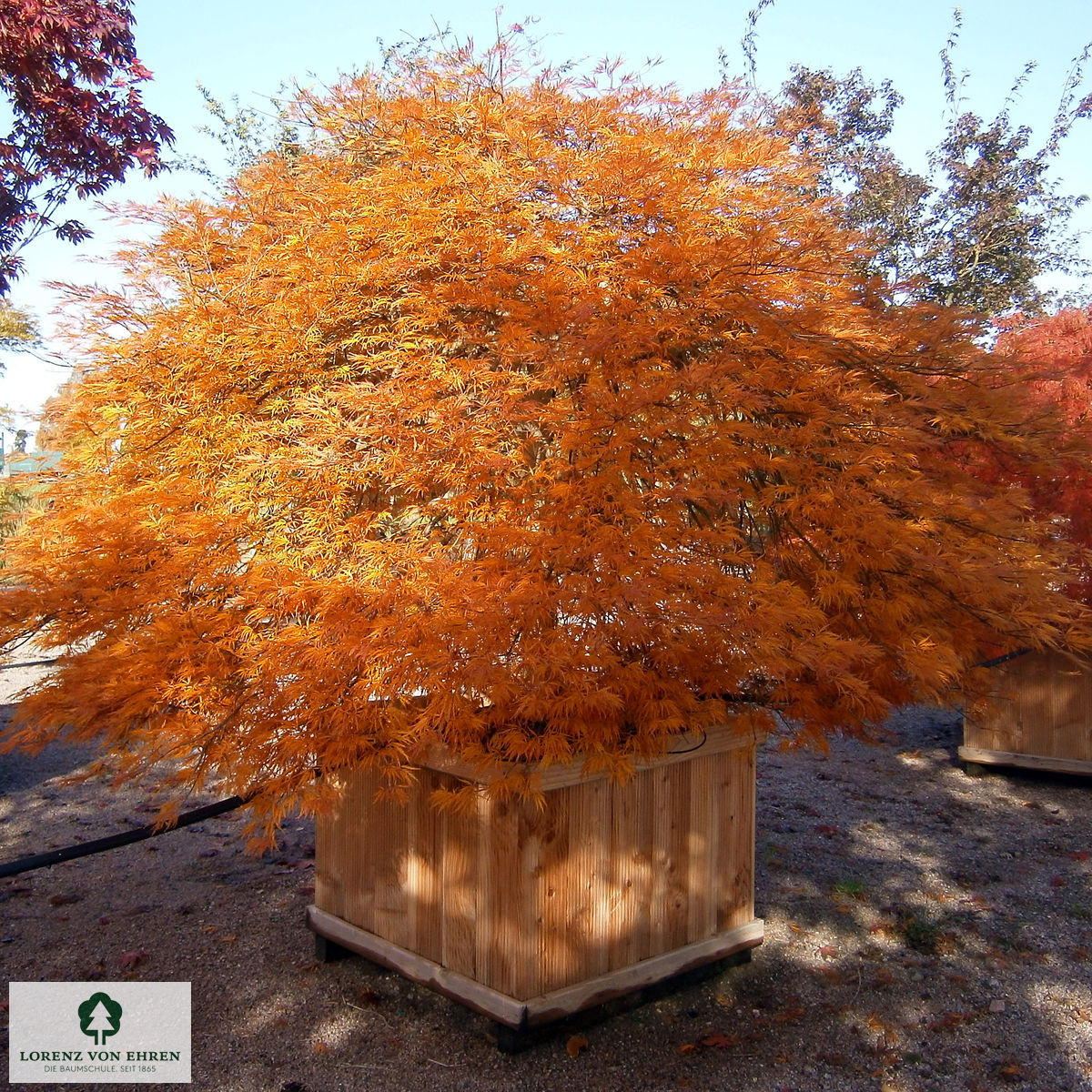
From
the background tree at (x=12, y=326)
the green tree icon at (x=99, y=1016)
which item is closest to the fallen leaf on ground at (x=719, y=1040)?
the green tree icon at (x=99, y=1016)

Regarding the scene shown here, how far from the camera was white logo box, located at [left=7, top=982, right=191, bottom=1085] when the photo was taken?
11.5ft

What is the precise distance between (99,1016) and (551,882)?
6.14 feet

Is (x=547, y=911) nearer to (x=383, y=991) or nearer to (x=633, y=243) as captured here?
(x=383, y=991)

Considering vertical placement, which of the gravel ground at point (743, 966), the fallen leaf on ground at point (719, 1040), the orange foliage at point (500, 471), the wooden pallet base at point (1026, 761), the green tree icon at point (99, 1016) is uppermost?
the orange foliage at point (500, 471)

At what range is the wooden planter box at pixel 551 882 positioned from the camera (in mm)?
3537

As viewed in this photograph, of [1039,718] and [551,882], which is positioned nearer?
[551,882]

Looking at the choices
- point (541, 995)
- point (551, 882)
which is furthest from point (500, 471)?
point (541, 995)

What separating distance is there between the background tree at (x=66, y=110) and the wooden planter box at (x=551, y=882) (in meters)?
5.22

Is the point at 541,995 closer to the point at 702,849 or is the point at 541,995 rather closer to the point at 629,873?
the point at 629,873

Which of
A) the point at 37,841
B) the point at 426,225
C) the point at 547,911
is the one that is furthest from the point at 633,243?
the point at 37,841

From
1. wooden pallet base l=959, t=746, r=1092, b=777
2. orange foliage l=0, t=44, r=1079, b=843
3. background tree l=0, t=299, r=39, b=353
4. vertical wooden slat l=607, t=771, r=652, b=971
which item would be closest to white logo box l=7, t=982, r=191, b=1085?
orange foliage l=0, t=44, r=1079, b=843

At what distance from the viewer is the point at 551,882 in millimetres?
3559

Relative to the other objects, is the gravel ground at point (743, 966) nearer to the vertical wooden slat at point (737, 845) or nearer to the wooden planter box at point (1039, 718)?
the vertical wooden slat at point (737, 845)

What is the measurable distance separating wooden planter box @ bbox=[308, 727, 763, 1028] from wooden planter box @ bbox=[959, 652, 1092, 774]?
4.24 meters
